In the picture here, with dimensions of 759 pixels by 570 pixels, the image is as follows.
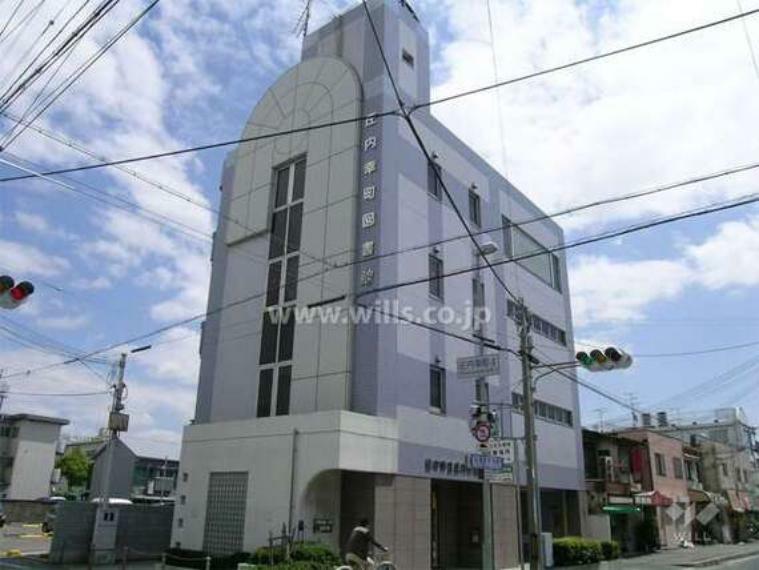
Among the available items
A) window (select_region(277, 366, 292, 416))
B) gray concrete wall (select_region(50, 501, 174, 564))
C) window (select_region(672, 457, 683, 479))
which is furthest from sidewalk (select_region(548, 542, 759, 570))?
gray concrete wall (select_region(50, 501, 174, 564))

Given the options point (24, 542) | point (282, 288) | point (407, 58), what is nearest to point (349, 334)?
point (282, 288)

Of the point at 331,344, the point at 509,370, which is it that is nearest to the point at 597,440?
the point at 509,370

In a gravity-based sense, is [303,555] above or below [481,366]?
below

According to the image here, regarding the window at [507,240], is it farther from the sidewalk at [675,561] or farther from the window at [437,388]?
the sidewalk at [675,561]

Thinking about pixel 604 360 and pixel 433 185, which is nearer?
pixel 604 360

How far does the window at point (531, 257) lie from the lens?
34875 millimetres

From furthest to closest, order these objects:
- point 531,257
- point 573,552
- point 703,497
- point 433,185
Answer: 1. point 703,497
2. point 531,257
3. point 573,552
4. point 433,185

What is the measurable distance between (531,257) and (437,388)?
1049 centimetres

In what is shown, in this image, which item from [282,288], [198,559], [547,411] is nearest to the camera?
[198,559]

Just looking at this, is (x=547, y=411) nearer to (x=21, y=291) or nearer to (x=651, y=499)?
(x=651, y=499)

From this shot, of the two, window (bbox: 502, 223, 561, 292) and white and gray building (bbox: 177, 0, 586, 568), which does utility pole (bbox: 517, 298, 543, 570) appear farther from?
window (bbox: 502, 223, 561, 292)

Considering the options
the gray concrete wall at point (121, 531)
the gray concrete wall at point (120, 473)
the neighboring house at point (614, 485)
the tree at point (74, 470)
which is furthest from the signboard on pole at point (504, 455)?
the tree at point (74, 470)

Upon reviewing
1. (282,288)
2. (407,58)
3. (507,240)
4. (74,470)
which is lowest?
(74,470)

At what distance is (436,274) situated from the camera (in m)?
27.2
